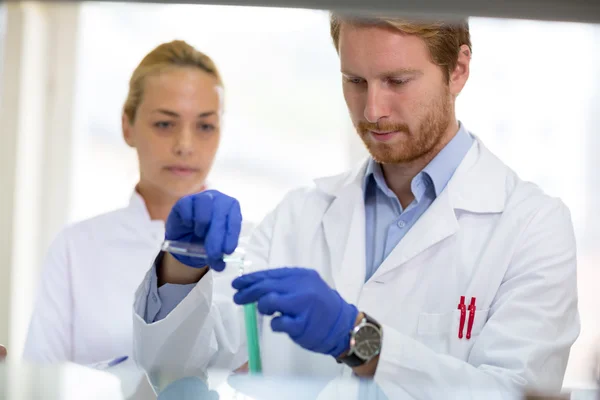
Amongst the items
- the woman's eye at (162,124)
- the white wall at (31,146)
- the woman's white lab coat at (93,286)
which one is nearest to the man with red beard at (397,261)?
the woman's white lab coat at (93,286)

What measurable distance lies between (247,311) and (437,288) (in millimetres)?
→ 353

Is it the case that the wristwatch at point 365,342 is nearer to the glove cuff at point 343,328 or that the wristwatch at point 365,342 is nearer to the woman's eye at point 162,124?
the glove cuff at point 343,328

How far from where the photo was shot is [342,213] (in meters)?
1.24

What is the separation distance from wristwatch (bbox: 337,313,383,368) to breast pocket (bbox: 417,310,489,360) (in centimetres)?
20

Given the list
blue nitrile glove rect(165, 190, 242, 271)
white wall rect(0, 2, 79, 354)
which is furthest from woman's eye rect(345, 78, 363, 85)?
white wall rect(0, 2, 79, 354)

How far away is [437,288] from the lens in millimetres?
1105

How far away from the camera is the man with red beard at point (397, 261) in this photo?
34.8 inches

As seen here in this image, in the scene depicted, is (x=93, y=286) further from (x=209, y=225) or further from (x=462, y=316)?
(x=462, y=316)

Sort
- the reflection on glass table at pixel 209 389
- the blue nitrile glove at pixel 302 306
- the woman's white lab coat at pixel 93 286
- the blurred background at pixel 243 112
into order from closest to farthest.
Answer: the reflection on glass table at pixel 209 389
the blue nitrile glove at pixel 302 306
the woman's white lab coat at pixel 93 286
the blurred background at pixel 243 112

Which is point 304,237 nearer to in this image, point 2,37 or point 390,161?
point 390,161

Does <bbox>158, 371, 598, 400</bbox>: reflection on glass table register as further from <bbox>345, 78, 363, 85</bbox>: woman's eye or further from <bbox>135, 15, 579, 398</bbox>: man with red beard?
<bbox>345, 78, 363, 85</bbox>: woman's eye

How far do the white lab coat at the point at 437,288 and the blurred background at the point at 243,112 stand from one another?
52.9 inches

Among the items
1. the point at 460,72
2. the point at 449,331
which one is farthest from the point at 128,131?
the point at 449,331

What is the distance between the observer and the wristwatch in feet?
2.85
